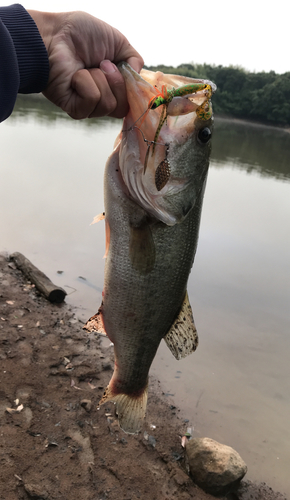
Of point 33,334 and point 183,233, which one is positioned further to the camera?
point 33,334

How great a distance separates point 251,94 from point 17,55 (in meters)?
77.1

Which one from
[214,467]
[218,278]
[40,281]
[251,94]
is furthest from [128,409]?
[251,94]

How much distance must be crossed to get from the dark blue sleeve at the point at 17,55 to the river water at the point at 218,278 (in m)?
4.04

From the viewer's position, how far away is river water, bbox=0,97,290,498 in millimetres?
4652

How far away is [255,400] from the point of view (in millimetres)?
5023

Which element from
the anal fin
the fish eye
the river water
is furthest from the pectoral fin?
the river water

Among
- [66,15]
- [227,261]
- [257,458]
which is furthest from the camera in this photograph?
[227,261]

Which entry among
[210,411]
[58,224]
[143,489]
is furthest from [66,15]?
[58,224]

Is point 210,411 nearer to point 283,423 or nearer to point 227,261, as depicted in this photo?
point 283,423

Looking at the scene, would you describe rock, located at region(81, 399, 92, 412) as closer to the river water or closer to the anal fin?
the river water

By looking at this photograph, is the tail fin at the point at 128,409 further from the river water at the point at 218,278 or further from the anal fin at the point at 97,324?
the river water at the point at 218,278

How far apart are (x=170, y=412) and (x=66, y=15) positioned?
4.14m

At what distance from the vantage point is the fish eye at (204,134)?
199cm

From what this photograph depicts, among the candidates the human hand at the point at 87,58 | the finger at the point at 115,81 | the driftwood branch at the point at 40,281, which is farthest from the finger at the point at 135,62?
the driftwood branch at the point at 40,281
